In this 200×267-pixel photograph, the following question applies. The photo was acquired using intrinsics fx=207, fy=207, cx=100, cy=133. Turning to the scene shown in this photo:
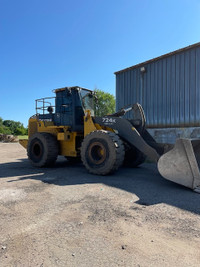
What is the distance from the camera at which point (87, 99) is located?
28.2ft

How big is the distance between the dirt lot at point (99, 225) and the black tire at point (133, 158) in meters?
2.57

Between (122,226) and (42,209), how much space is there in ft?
4.90

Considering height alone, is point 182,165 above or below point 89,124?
below

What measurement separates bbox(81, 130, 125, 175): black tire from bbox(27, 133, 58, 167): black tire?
5.84ft

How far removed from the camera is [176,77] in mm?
10492

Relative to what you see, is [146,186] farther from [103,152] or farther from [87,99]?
[87,99]

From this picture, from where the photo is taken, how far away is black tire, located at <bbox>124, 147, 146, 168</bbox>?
25.5ft

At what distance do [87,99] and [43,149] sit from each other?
2698mm

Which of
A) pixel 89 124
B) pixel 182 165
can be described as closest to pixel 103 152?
pixel 89 124

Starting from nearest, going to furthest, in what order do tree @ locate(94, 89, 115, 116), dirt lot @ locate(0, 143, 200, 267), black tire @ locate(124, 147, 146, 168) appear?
dirt lot @ locate(0, 143, 200, 267) → black tire @ locate(124, 147, 146, 168) → tree @ locate(94, 89, 115, 116)

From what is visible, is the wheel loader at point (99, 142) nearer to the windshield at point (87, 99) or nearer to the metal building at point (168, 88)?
the windshield at point (87, 99)

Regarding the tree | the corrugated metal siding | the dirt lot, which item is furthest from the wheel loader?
the tree

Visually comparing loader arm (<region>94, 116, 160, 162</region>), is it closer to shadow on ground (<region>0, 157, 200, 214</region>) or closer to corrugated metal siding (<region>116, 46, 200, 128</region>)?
shadow on ground (<region>0, 157, 200, 214</region>)

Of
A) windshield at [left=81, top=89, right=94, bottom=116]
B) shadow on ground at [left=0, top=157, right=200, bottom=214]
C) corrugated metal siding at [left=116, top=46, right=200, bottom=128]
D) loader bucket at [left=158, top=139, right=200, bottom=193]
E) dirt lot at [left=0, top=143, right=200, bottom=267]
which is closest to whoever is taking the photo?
dirt lot at [left=0, top=143, right=200, bottom=267]
